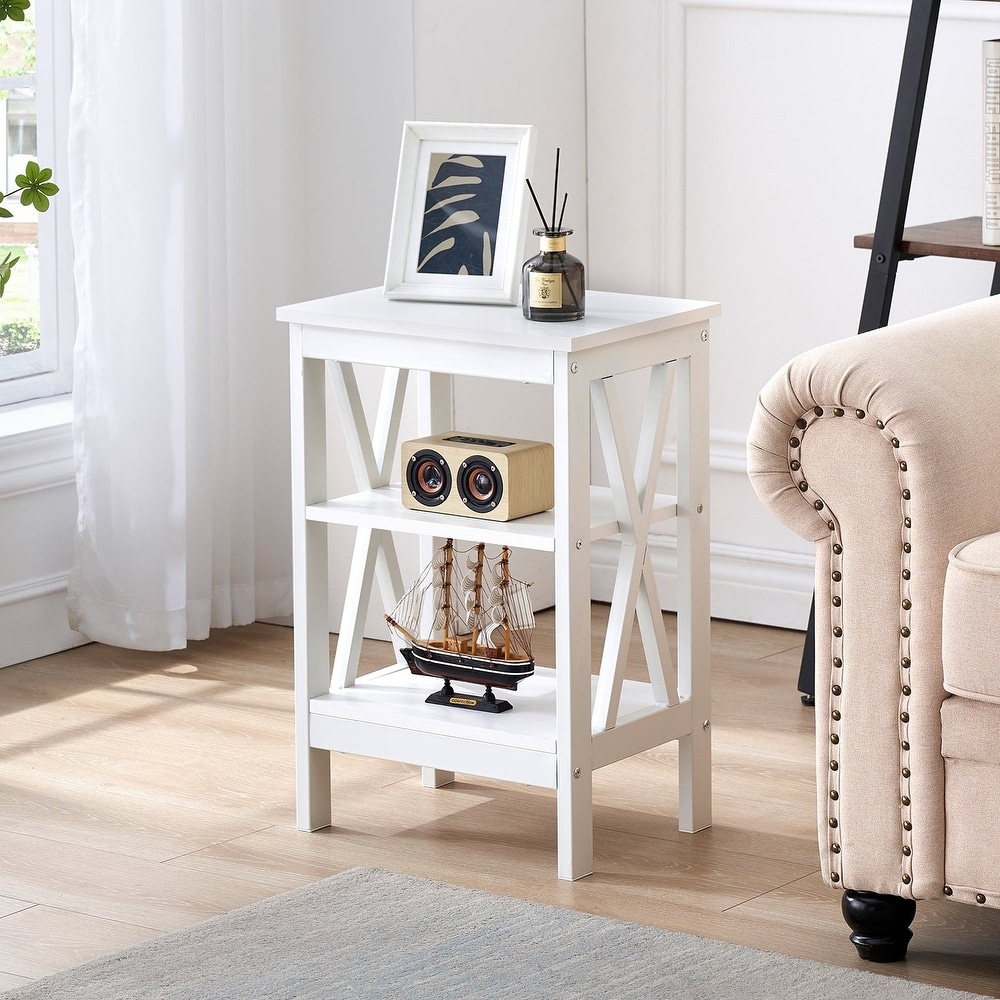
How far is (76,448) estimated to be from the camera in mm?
3535

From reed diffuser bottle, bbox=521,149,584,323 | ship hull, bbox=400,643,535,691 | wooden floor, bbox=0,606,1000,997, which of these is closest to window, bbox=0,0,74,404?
wooden floor, bbox=0,606,1000,997

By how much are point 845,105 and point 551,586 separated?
1.14 meters

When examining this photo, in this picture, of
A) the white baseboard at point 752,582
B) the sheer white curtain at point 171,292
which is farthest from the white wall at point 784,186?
the sheer white curtain at point 171,292

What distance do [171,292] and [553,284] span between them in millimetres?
1267

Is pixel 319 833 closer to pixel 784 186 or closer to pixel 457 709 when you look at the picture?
pixel 457 709

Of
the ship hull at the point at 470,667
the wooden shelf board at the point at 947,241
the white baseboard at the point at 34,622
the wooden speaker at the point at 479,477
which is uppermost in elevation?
the wooden shelf board at the point at 947,241

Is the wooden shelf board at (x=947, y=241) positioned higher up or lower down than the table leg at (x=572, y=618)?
higher up

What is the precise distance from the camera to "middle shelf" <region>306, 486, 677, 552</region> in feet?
8.02

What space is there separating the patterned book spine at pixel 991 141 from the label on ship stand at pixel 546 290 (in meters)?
0.86

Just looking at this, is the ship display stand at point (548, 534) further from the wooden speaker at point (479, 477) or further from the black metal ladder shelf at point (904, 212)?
the black metal ladder shelf at point (904, 212)

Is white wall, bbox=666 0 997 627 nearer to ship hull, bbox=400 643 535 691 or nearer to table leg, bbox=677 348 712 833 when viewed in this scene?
table leg, bbox=677 348 712 833

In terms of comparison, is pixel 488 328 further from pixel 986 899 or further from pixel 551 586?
pixel 551 586

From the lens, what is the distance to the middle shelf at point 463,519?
244cm

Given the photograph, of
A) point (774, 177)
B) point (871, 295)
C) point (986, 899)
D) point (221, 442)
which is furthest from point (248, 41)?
point (986, 899)
